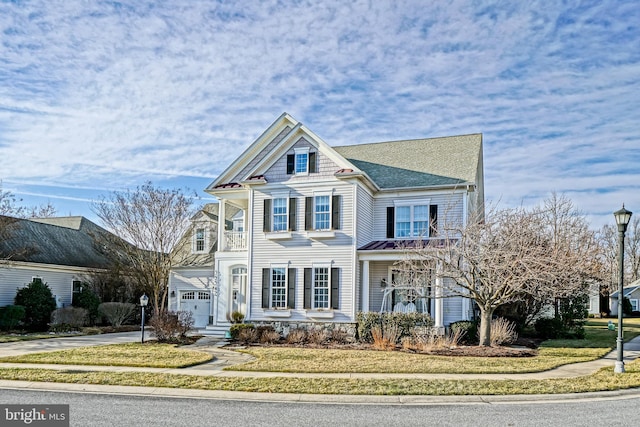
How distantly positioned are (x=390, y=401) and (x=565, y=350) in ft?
36.6

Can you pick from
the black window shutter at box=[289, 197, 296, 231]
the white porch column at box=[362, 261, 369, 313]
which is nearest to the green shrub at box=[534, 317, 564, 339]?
the white porch column at box=[362, 261, 369, 313]

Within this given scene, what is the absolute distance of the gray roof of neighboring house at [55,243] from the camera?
1200 inches

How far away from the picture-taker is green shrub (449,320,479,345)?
72.6 feet

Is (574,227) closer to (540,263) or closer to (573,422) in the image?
(540,263)

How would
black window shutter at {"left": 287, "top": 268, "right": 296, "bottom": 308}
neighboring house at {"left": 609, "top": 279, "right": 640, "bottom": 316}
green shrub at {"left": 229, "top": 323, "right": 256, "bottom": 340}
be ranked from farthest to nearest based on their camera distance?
neighboring house at {"left": 609, "top": 279, "right": 640, "bottom": 316} < black window shutter at {"left": 287, "top": 268, "right": 296, "bottom": 308} < green shrub at {"left": 229, "top": 323, "right": 256, "bottom": 340}

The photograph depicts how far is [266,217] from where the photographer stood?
26.0 metres

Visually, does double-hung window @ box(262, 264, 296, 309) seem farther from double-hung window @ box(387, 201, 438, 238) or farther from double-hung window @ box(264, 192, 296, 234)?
double-hung window @ box(387, 201, 438, 238)

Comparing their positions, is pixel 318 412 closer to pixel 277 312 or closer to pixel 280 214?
pixel 277 312

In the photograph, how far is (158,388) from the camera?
13.1m

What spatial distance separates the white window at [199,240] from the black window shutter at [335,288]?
420 inches

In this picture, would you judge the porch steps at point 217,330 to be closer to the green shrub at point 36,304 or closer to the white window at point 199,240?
the white window at point 199,240

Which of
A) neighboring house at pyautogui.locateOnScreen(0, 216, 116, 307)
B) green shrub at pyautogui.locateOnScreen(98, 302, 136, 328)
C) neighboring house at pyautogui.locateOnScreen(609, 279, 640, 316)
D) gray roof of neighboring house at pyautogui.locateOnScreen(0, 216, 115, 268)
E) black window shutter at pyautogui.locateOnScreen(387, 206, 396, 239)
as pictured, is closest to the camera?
black window shutter at pyautogui.locateOnScreen(387, 206, 396, 239)

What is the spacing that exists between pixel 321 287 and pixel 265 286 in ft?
8.57

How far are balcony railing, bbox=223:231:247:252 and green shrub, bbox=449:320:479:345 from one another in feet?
34.6
